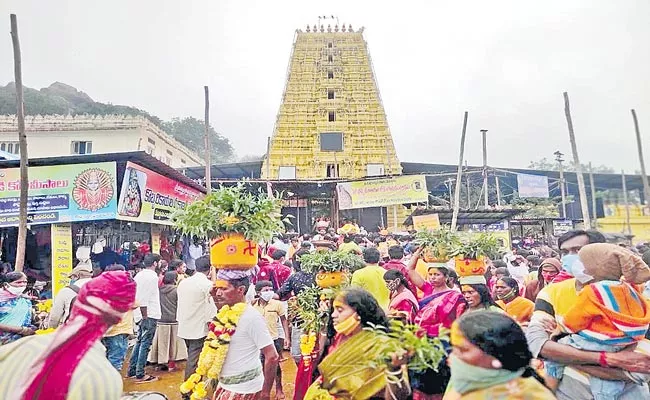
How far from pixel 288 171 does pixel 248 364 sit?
82.7 feet

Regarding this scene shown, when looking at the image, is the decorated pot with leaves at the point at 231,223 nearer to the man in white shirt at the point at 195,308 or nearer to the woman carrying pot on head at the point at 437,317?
the woman carrying pot on head at the point at 437,317

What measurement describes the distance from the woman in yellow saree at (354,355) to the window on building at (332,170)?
25780mm

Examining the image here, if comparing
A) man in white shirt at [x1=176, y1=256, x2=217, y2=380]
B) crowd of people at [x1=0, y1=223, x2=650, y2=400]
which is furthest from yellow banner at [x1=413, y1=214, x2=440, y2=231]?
man in white shirt at [x1=176, y1=256, x2=217, y2=380]

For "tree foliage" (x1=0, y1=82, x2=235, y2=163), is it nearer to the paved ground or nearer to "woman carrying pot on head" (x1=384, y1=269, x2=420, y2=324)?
the paved ground

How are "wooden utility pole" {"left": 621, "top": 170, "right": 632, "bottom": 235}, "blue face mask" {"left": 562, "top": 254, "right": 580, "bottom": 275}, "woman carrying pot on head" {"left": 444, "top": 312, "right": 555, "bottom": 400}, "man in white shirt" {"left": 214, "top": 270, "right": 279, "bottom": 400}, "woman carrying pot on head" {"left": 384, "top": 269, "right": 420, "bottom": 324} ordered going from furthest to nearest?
1. "woman carrying pot on head" {"left": 384, "top": 269, "right": 420, "bottom": 324}
2. "wooden utility pole" {"left": 621, "top": 170, "right": 632, "bottom": 235}
3. "man in white shirt" {"left": 214, "top": 270, "right": 279, "bottom": 400}
4. "blue face mask" {"left": 562, "top": 254, "right": 580, "bottom": 275}
5. "woman carrying pot on head" {"left": 444, "top": 312, "right": 555, "bottom": 400}

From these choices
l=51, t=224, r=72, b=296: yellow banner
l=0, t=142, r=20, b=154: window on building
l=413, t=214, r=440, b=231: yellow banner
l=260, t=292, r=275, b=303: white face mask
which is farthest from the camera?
l=0, t=142, r=20, b=154: window on building

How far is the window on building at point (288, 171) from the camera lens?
28.6 m

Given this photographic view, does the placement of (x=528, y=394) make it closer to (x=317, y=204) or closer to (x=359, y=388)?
(x=359, y=388)

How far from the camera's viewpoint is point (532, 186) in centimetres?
2173

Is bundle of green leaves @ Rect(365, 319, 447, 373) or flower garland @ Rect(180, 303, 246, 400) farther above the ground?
bundle of green leaves @ Rect(365, 319, 447, 373)

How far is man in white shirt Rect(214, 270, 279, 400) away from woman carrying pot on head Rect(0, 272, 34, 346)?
114 inches

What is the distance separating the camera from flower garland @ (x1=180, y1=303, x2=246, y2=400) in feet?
12.2

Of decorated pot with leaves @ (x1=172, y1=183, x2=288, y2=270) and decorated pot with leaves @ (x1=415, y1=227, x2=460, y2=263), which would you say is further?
decorated pot with leaves @ (x1=415, y1=227, x2=460, y2=263)

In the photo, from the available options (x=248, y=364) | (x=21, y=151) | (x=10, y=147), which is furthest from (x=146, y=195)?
(x=10, y=147)
